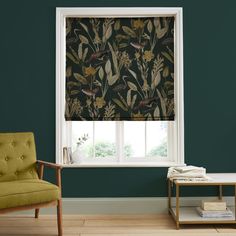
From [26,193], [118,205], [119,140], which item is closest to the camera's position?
[26,193]

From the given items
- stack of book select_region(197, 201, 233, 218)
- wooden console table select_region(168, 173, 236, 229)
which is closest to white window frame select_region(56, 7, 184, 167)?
wooden console table select_region(168, 173, 236, 229)

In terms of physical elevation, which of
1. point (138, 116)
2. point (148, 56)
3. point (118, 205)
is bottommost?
point (118, 205)

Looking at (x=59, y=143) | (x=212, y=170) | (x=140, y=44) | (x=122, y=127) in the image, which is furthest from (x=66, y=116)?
(x=212, y=170)

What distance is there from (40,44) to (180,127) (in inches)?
69.0

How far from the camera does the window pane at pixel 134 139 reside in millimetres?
4711

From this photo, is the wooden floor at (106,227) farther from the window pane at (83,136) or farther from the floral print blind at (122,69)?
the floral print blind at (122,69)

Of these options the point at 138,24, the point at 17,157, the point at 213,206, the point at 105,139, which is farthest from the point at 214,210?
the point at 138,24

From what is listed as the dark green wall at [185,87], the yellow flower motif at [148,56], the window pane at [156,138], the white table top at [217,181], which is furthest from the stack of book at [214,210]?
the yellow flower motif at [148,56]

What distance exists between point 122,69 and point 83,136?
87 centimetres

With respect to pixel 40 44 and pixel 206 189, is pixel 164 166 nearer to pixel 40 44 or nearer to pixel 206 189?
pixel 206 189

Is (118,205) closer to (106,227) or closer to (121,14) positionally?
(106,227)

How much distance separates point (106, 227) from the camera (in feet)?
13.0

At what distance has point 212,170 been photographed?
447cm

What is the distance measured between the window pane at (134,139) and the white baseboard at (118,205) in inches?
21.9
